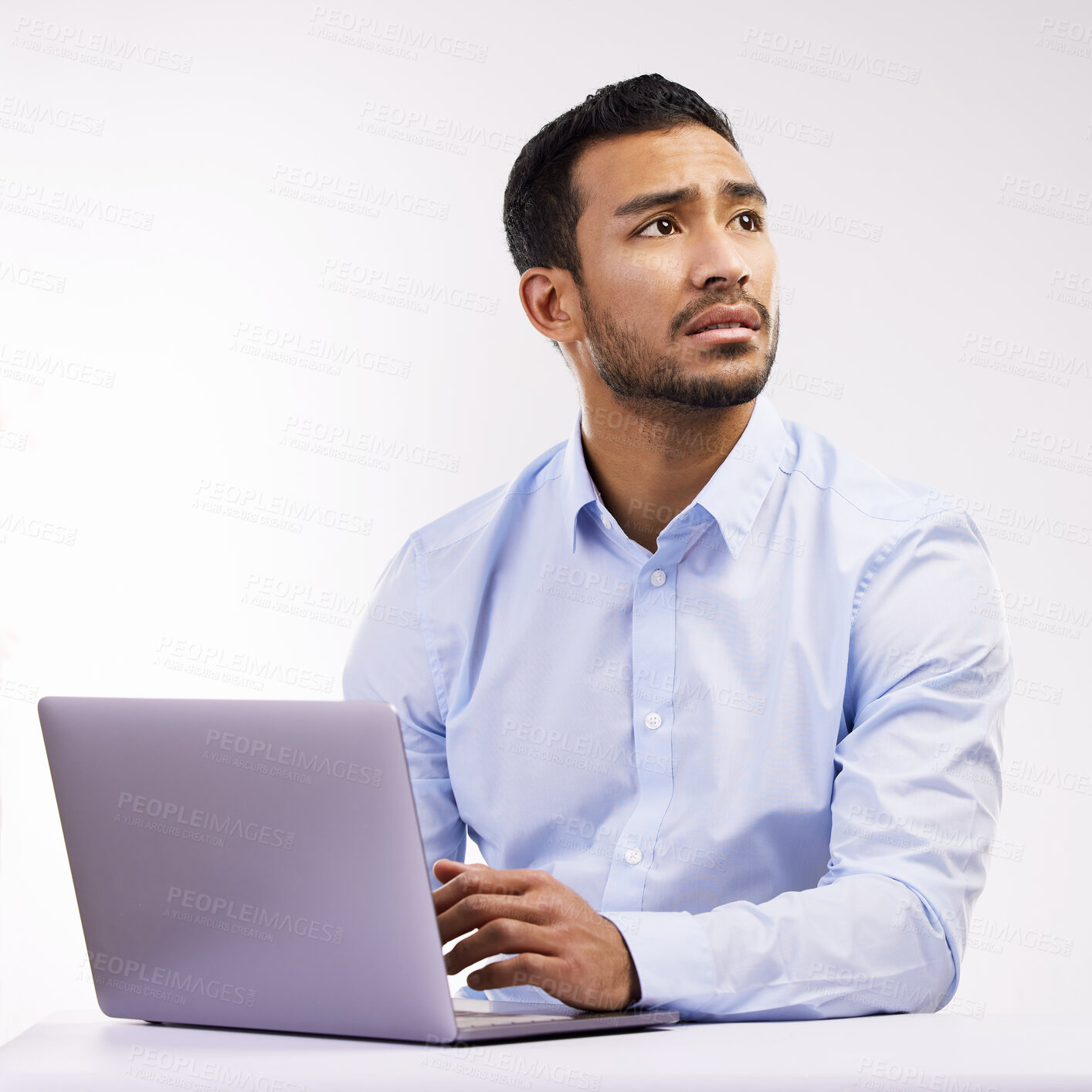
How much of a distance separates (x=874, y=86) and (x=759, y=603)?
2.03m

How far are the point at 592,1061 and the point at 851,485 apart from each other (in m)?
1.04

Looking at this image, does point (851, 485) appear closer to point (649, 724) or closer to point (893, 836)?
point (649, 724)

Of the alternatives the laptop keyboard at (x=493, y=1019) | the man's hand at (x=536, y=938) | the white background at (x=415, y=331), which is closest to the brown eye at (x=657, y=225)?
the man's hand at (x=536, y=938)

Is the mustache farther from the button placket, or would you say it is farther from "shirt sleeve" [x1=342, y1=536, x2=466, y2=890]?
"shirt sleeve" [x1=342, y1=536, x2=466, y2=890]

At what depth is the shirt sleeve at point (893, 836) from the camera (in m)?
1.11

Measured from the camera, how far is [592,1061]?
32.8 inches

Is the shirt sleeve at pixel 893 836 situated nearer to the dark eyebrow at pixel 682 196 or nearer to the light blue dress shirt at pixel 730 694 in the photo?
the light blue dress shirt at pixel 730 694

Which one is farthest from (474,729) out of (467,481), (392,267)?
(392,267)

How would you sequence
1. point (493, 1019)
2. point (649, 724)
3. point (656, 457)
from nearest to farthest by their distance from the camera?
point (493, 1019)
point (649, 724)
point (656, 457)

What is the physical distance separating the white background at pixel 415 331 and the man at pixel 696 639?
1154 millimetres

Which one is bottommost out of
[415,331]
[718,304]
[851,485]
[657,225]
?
[851,485]

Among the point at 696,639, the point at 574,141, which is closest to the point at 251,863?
the point at 696,639

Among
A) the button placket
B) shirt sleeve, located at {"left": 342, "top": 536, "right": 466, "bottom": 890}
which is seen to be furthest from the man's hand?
shirt sleeve, located at {"left": 342, "top": 536, "right": 466, "bottom": 890}

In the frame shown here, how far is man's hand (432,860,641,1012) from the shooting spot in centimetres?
102
